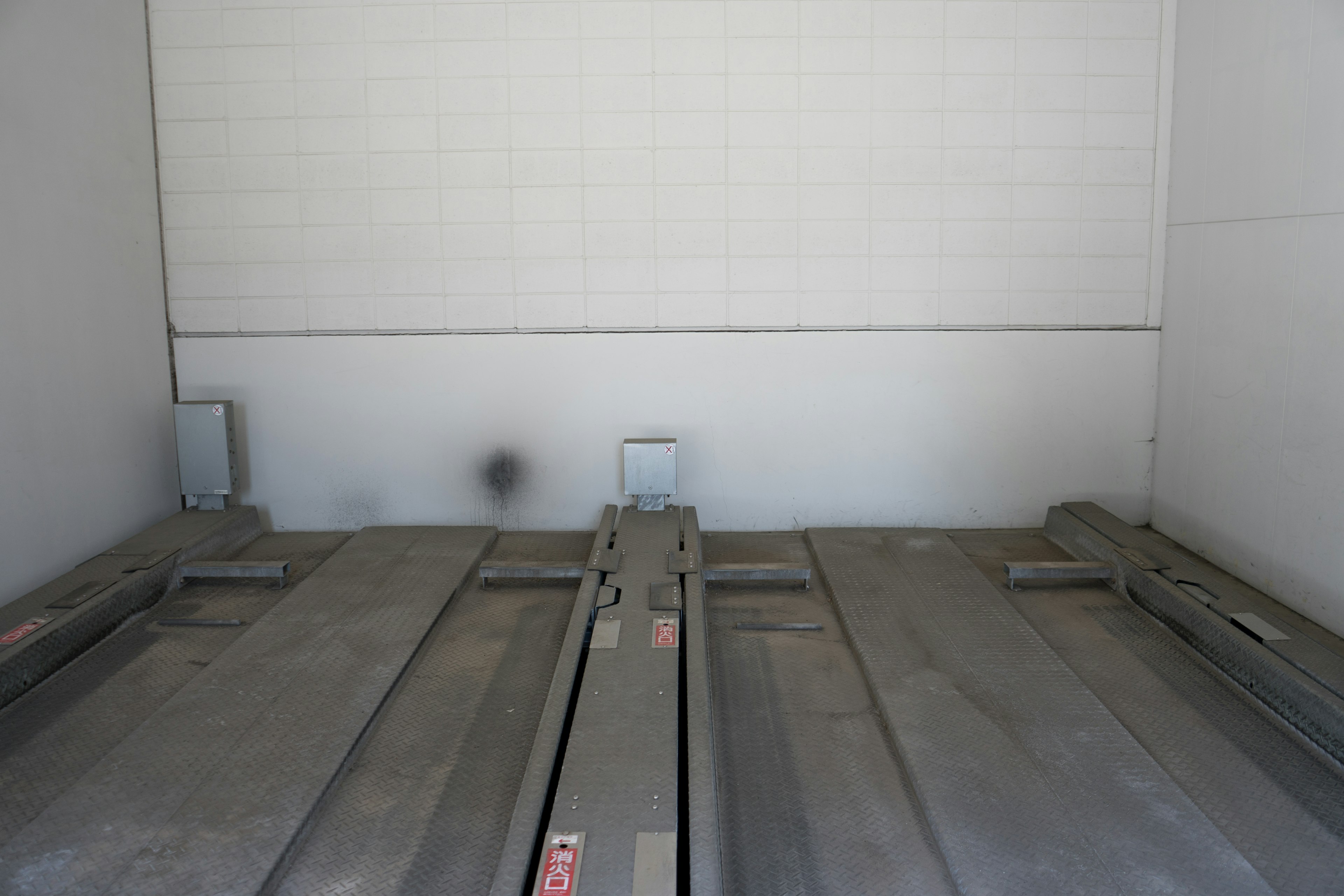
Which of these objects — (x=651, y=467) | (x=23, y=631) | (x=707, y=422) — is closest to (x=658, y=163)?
(x=707, y=422)

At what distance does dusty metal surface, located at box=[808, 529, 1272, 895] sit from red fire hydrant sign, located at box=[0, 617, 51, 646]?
2736 millimetres

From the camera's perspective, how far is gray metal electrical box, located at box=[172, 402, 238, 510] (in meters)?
4.13

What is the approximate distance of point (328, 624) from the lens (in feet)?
10.2

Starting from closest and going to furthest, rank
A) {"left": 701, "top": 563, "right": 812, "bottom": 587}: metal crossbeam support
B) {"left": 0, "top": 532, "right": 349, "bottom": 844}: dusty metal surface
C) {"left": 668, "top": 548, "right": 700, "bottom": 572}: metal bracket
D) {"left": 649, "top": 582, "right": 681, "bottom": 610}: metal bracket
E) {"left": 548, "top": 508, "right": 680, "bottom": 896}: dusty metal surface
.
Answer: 1. {"left": 548, "top": 508, "right": 680, "bottom": 896}: dusty metal surface
2. {"left": 0, "top": 532, "right": 349, "bottom": 844}: dusty metal surface
3. {"left": 649, "top": 582, "right": 681, "bottom": 610}: metal bracket
4. {"left": 668, "top": 548, "right": 700, "bottom": 572}: metal bracket
5. {"left": 701, "top": 563, "right": 812, "bottom": 587}: metal crossbeam support

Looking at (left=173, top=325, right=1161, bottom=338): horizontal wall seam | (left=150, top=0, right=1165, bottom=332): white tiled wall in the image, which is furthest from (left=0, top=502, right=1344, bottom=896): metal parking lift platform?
(left=150, top=0, right=1165, bottom=332): white tiled wall

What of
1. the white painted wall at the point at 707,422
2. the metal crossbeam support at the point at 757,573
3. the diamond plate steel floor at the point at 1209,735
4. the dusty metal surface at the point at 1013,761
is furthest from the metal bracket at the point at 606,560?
the diamond plate steel floor at the point at 1209,735

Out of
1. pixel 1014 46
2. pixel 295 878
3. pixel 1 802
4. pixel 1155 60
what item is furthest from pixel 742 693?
pixel 1155 60

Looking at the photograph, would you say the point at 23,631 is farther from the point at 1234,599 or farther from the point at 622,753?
the point at 1234,599

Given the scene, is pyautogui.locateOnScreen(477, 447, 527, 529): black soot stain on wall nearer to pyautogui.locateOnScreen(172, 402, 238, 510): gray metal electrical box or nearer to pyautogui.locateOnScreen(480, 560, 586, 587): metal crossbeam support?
pyautogui.locateOnScreen(480, 560, 586, 587): metal crossbeam support

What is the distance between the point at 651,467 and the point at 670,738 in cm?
194

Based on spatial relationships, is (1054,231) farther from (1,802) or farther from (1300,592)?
(1,802)

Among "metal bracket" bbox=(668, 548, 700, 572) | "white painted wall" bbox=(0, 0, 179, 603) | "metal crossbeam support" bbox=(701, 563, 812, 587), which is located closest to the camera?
"white painted wall" bbox=(0, 0, 179, 603)

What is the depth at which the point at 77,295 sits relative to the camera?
11.8ft

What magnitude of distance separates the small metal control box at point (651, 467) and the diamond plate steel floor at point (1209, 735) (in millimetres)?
1530
